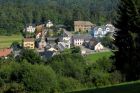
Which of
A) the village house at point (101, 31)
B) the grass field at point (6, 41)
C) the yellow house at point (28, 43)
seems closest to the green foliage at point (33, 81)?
the yellow house at point (28, 43)

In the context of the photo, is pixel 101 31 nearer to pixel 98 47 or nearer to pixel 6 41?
pixel 6 41

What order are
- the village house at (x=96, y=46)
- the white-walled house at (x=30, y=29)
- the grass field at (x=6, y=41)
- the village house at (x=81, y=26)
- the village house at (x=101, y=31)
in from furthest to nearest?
the white-walled house at (x=30, y=29) → the village house at (x=81, y=26) → the village house at (x=101, y=31) → the grass field at (x=6, y=41) → the village house at (x=96, y=46)

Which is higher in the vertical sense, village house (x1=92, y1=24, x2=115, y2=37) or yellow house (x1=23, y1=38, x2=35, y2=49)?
village house (x1=92, y1=24, x2=115, y2=37)

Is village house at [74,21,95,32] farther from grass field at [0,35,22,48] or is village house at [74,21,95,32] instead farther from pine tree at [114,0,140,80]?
pine tree at [114,0,140,80]

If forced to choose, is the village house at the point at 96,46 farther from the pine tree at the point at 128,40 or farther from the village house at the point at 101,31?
the pine tree at the point at 128,40

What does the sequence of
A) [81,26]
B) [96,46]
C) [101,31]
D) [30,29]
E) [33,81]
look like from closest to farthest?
[33,81] < [96,46] < [101,31] < [81,26] < [30,29]

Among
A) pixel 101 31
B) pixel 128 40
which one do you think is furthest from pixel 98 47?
pixel 128 40

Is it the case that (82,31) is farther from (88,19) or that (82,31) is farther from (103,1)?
(103,1)

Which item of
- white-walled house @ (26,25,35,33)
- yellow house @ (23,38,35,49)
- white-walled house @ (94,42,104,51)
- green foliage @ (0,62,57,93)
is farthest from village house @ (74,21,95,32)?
green foliage @ (0,62,57,93)
